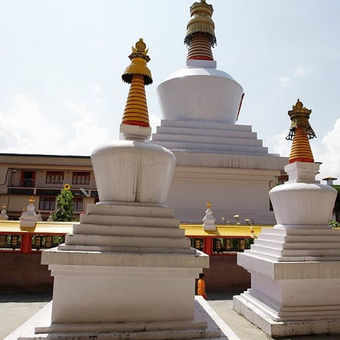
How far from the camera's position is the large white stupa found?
13414 mm

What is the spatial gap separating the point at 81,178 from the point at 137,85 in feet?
75.8

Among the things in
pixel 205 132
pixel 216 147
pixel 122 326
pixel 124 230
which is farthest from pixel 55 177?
pixel 122 326

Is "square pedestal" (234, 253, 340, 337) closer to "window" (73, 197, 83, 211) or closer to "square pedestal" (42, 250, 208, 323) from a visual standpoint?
"square pedestal" (42, 250, 208, 323)

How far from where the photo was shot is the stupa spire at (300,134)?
7.15 metres

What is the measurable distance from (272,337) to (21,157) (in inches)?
1024

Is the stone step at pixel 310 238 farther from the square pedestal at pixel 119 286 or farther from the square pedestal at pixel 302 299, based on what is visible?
the square pedestal at pixel 119 286

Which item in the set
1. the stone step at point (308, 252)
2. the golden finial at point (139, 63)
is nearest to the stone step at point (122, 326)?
the stone step at point (308, 252)

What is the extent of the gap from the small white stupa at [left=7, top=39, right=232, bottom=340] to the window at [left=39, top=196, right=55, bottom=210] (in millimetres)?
23771

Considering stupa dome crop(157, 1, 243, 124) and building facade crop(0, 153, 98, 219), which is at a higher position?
stupa dome crop(157, 1, 243, 124)

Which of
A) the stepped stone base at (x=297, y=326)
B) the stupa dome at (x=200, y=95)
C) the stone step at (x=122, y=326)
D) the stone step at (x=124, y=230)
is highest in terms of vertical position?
the stupa dome at (x=200, y=95)

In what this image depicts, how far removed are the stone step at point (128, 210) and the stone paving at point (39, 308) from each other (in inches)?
115

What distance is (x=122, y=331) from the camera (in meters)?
4.17

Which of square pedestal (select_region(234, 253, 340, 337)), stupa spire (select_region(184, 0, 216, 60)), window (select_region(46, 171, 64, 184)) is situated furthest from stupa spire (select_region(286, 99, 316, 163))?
window (select_region(46, 171, 64, 184))

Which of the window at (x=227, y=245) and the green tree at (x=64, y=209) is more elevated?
the green tree at (x=64, y=209)
